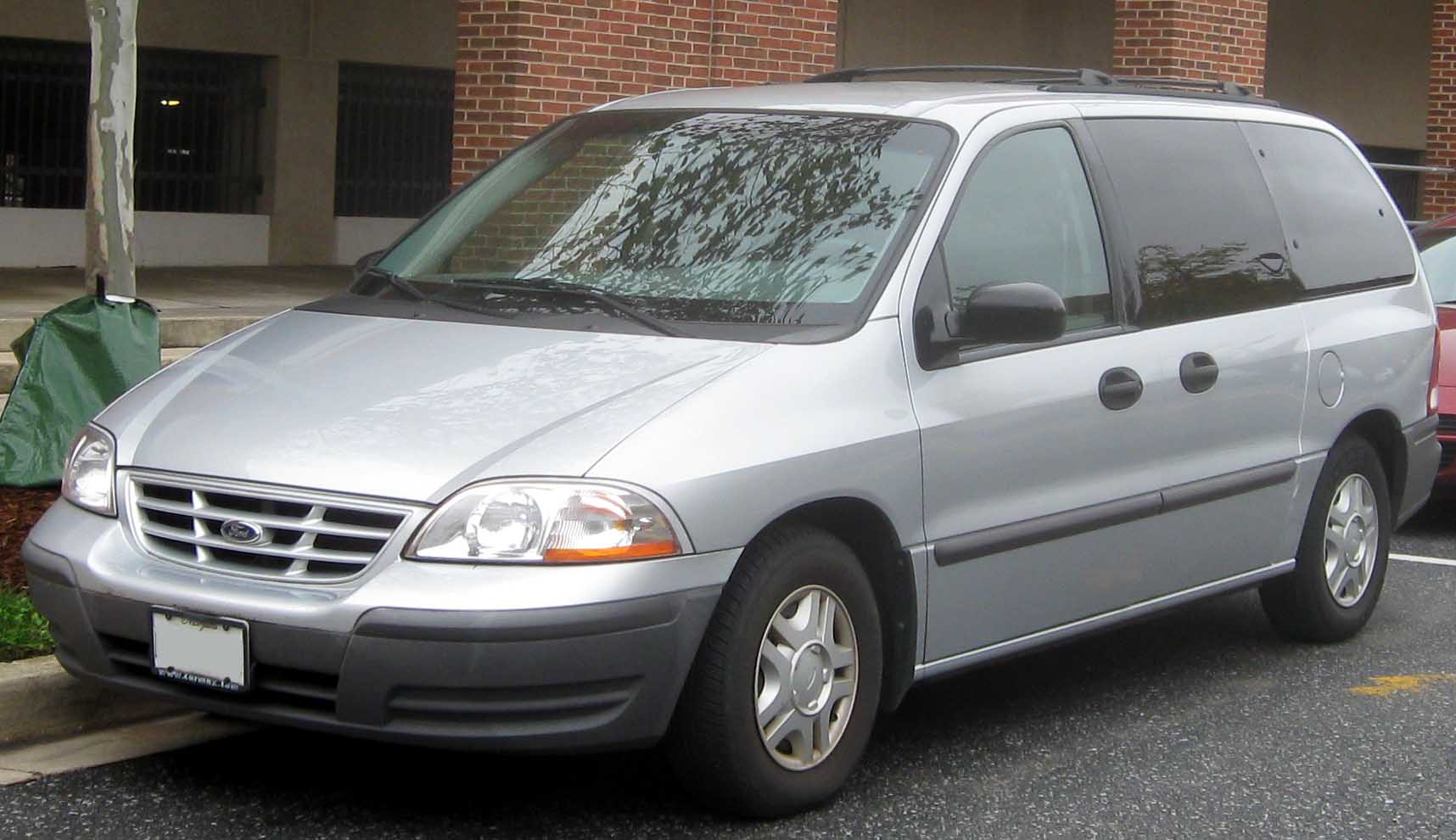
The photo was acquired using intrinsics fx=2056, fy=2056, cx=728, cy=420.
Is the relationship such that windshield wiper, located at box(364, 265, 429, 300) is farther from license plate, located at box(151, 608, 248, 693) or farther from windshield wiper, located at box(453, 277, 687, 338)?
license plate, located at box(151, 608, 248, 693)

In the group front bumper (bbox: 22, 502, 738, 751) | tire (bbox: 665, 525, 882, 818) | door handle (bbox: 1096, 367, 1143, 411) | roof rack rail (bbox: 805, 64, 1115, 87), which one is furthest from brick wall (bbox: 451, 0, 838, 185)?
front bumper (bbox: 22, 502, 738, 751)

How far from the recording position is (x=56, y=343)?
25.1ft

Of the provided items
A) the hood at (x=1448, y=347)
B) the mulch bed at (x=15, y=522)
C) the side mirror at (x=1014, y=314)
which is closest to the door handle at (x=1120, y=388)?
the side mirror at (x=1014, y=314)

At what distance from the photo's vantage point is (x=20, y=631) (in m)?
5.71

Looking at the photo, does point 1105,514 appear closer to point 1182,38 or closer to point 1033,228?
point 1033,228

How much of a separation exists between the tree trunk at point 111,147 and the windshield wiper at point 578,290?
274cm

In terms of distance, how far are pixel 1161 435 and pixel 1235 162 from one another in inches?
47.4

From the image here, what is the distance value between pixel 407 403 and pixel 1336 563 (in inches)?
143

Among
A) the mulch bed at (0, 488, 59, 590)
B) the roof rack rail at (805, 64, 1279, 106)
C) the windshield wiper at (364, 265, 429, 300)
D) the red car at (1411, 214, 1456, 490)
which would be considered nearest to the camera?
the windshield wiper at (364, 265, 429, 300)

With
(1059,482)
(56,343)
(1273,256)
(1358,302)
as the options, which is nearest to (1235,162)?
(1273,256)

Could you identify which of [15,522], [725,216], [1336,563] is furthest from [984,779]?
[15,522]

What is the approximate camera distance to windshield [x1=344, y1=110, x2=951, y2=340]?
515 cm

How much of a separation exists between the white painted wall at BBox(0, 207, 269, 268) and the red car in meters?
9.06

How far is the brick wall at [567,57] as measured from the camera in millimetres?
11906
